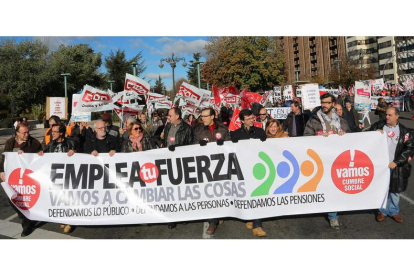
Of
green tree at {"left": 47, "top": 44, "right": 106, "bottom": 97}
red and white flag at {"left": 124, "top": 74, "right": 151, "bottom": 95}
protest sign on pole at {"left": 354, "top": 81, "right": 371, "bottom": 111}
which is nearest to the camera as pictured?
red and white flag at {"left": 124, "top": 74, "right": 151, "bottom": 95}

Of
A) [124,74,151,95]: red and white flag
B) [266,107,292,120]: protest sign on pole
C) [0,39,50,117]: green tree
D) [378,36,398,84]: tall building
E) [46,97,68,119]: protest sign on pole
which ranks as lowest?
[266,107,292,120]: protest sign on pole

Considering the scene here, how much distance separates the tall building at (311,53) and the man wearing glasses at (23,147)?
3276 inches

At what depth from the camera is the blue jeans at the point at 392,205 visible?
17.4 ft

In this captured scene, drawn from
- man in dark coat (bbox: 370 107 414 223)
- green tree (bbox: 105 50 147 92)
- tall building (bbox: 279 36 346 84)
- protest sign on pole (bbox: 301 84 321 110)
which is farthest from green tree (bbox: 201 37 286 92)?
tall building (bbox: 279 36 346 84)

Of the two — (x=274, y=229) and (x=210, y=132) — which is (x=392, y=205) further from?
(x=210, y=132)

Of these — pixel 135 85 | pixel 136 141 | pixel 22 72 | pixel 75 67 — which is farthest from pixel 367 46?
pixel 136 141

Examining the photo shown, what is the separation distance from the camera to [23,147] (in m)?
5.63

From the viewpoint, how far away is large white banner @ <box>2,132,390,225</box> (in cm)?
520

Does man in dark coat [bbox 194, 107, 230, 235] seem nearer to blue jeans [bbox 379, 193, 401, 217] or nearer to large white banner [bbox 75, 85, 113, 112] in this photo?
blue jeans [bbox 379, 193, 401, 217]

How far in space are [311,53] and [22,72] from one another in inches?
3202

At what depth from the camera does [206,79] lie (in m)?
40.8

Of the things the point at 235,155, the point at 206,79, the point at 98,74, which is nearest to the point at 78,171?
the point at 235,155

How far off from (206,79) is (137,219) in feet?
120

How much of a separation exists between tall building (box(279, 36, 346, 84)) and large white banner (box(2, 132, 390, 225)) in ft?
270
